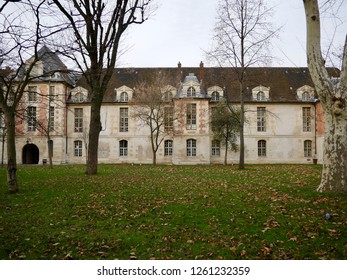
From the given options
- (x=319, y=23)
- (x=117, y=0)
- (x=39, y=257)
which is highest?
(x=117, y=0)

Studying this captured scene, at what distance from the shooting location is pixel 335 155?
28.2 feet

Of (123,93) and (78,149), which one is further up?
(123,93)

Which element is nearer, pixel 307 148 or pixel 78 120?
pixel 307 148

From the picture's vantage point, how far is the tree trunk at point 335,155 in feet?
28.0

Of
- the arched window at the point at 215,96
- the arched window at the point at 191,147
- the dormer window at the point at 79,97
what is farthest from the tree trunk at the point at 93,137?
the arched window at the point at 215,96

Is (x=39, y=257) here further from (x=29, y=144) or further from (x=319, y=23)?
(x=29, y=144)

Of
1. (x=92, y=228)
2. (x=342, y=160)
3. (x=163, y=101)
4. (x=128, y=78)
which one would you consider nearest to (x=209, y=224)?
(x=92, y=228)

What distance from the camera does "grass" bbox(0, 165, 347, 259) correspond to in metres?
5.21

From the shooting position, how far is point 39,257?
5.18 metres

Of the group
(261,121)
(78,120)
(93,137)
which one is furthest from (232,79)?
(93,137)

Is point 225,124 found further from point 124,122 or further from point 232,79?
point 124,122

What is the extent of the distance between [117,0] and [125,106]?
2143cm

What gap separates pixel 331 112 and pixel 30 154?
37865 mm

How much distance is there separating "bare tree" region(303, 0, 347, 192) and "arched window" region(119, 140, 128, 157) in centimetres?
2910
